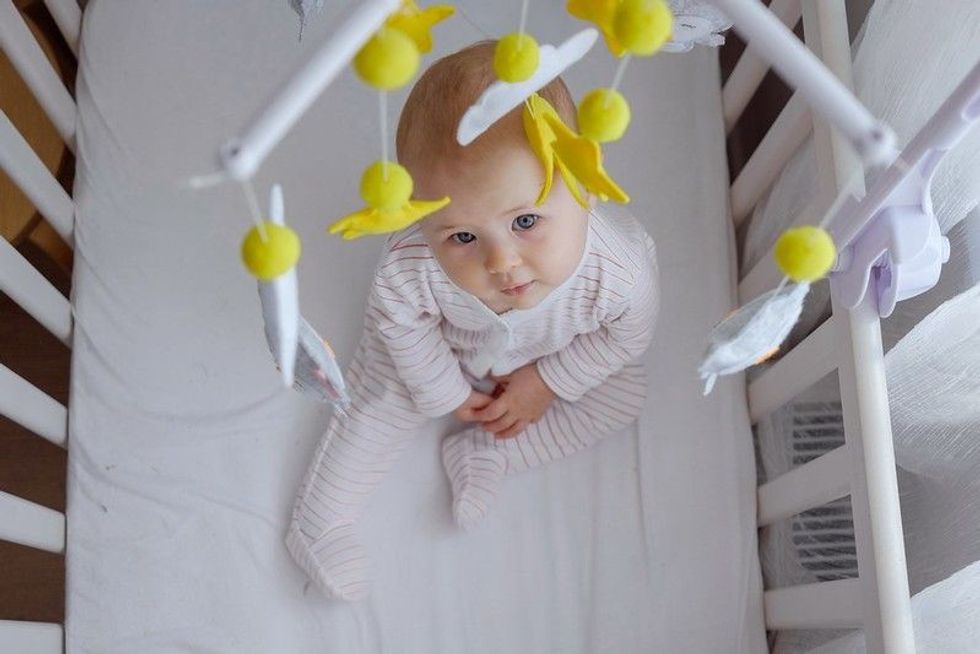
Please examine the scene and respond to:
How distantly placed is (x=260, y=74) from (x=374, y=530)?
20.2 inches

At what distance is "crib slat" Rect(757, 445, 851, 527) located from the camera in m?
0.94

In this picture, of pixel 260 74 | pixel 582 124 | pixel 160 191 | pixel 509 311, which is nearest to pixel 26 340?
pixel 160 191

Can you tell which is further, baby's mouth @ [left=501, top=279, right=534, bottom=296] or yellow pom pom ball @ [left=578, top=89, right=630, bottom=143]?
baby's mouth @ [left=501, top=279, right=534, bottom=296]

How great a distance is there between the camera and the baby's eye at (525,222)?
0.92 meters

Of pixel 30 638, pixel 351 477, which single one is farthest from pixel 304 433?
pixel 30 638

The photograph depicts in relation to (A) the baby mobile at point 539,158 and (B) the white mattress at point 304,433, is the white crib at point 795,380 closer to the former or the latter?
(B) the white mattress at point 304,433

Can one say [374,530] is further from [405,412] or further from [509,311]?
[509,311]

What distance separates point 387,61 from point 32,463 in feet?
3.61

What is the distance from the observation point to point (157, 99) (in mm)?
1318

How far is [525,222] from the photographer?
36.2 inches

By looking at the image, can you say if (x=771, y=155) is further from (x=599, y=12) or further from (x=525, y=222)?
(x=599, y=12)

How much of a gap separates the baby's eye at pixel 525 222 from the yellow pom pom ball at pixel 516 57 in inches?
12.8

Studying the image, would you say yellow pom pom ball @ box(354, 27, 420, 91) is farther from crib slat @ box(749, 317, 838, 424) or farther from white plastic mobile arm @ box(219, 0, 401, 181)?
crib slat @ box(749, 317, 838, 424)

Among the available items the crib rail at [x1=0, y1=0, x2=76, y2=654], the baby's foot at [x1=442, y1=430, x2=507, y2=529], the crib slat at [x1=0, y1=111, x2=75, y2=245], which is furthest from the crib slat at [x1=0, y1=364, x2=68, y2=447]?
the baby's foot at [x1=442, y1=430, x2=507, y2=529]
